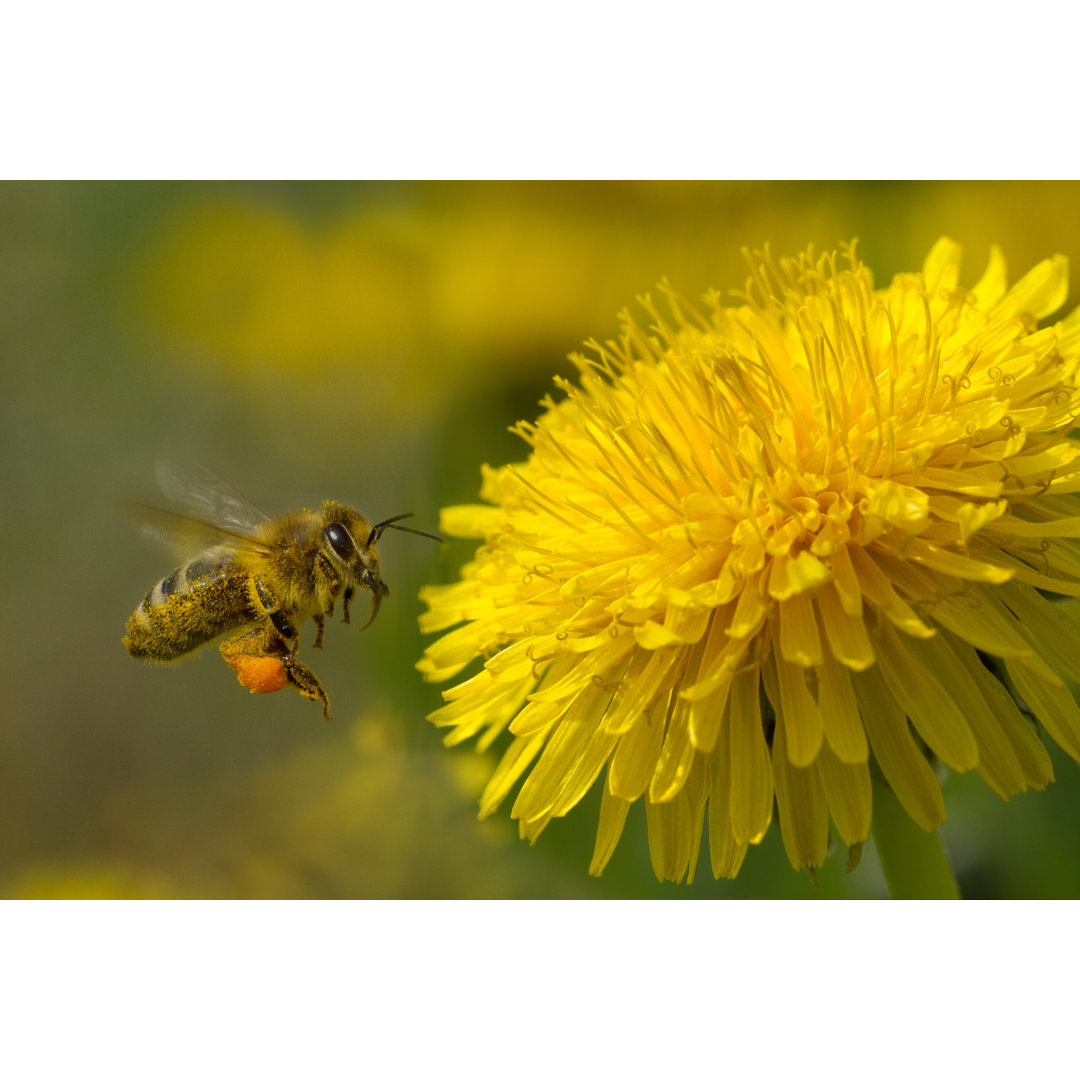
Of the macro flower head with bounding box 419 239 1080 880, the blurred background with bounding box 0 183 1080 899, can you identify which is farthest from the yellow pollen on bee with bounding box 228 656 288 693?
the blurred background with bounding box 0 183 1080 899

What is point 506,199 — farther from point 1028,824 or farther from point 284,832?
point 1028,824

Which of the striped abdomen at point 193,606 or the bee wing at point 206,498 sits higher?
the bee wing at point 206,498

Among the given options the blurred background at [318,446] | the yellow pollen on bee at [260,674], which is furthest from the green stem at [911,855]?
the yellow pollen on bee at [260,674]

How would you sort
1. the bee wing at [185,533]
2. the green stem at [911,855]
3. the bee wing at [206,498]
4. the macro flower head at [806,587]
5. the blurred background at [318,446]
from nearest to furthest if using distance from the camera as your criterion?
the macro flower head at [806,587]
the green stem at [911,855]
the bee wing at [185,533]
the bee wing at [206,498]
the blurred background at [318,446]

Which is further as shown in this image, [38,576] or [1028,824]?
[38,576]

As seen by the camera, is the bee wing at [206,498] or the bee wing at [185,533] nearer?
the bee wing at [185,533]

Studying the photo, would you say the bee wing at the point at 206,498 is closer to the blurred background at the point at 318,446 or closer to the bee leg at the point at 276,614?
the bee leg at the point at 276,614
